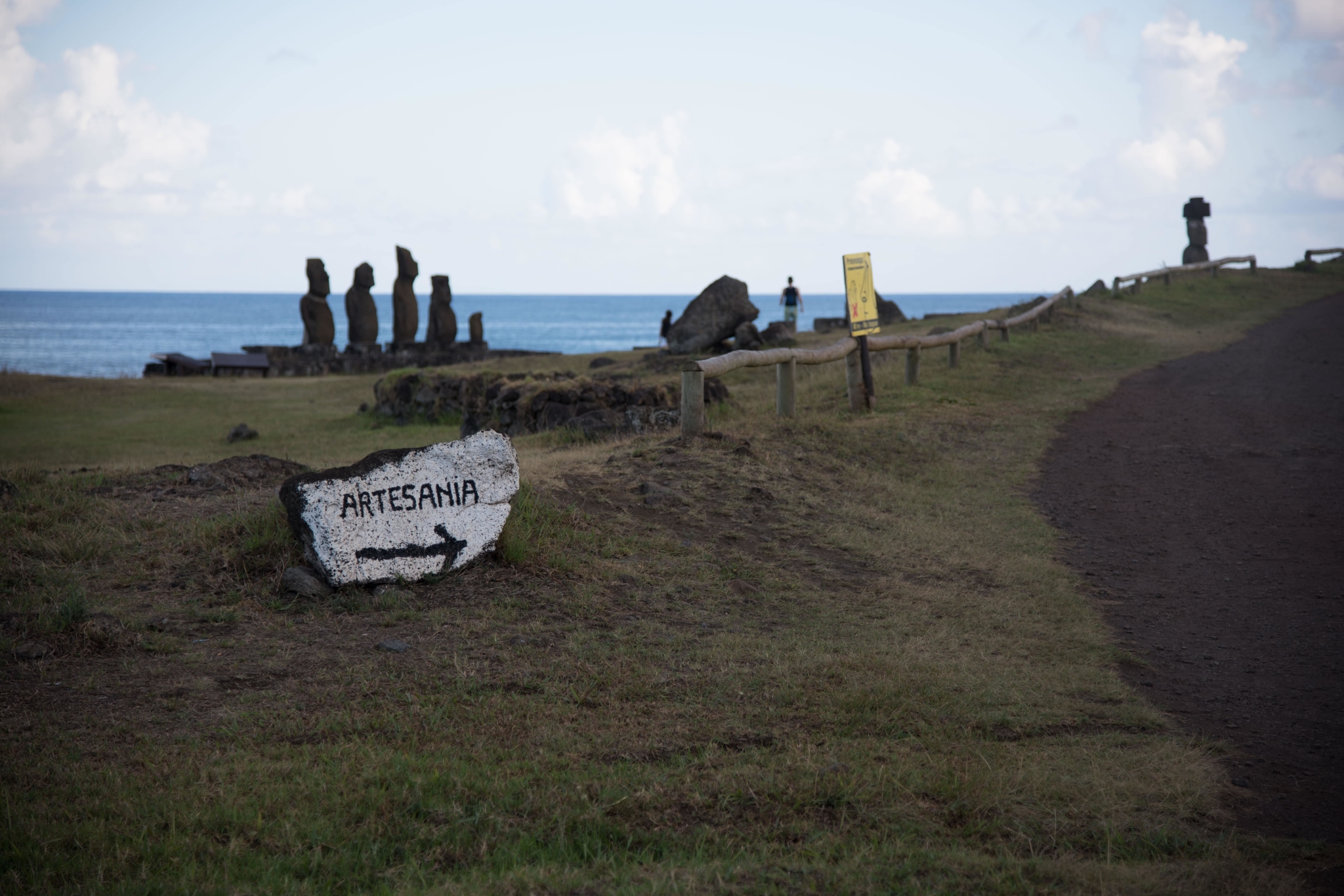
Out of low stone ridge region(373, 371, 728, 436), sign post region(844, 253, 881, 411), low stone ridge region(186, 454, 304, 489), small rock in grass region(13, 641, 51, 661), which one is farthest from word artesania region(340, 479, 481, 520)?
sign post region(844, 253, 881, 411)

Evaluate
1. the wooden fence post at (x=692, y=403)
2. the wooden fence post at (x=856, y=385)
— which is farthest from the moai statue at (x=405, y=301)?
the wooden fence post at (x=692, y=403)

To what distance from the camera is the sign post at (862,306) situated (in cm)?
1095

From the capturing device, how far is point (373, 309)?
99.0 ft

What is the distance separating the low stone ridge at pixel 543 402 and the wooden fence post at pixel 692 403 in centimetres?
225

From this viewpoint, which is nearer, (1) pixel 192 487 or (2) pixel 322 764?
(2) pixel 322 764

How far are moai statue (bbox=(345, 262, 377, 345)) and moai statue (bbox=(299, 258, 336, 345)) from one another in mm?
657

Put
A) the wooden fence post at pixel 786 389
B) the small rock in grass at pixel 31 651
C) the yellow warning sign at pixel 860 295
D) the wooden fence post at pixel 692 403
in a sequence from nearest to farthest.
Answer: the small rock in grass at pixel 31 651, the wooden fence post at pixel 692 403, the wooden fence post at pixel 786 389, the yellow warning sign at pixel 860 295

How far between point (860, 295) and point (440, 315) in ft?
68.7

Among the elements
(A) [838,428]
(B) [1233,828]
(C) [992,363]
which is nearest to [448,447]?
(B) [1233,828]

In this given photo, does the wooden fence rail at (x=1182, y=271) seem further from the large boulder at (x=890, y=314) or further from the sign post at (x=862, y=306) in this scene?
the sign post at (x=862, y=306)

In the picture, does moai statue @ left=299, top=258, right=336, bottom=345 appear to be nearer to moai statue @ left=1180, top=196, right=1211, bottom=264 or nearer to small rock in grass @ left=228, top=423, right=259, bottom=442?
small rock in grass @ left=228, top=423, right=259, bottom=442

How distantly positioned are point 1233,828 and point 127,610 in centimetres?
482

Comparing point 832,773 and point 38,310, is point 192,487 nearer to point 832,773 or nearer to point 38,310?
point 832,773

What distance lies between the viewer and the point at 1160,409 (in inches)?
488
